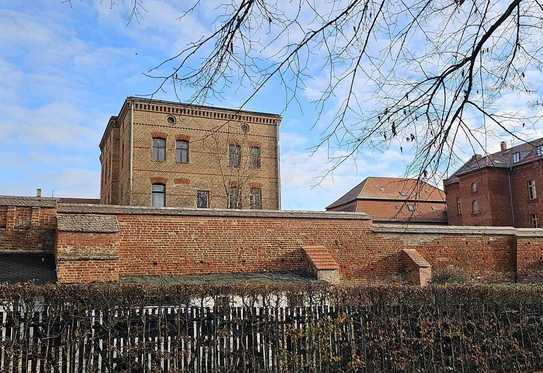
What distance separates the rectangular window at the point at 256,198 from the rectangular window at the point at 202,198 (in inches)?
113

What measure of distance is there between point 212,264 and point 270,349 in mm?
7239

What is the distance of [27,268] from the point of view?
463 inches

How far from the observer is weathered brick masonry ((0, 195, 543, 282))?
40.8 feet

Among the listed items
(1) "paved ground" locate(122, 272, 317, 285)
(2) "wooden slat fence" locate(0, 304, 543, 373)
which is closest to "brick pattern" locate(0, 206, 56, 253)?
(1) "paved ground" locate(122, 272, 317, 285)

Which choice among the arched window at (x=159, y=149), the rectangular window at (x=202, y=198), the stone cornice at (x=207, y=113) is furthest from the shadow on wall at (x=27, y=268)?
the rectangular window at (x=202, y=198)

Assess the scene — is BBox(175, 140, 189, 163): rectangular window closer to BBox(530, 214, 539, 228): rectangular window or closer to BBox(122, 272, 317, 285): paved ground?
BBox(122, 272, 317, 285): paved ground

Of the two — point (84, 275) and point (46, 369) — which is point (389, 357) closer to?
point (46, 369)

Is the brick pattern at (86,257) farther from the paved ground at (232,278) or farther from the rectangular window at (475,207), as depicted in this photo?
the rectangular window at (475,207)

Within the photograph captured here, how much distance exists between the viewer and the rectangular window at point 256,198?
3092 centimetres

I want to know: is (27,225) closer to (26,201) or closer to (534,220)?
(26,201)

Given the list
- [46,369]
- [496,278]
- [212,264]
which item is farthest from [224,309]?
[496,278]

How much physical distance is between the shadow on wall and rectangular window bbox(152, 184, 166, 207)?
15759 mm

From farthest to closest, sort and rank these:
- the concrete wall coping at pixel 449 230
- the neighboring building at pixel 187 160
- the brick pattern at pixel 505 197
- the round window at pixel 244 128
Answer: the brick pattern at pixel 505 197 → the round window at pixel 244 128 → the neighboring building at pixel 187 160 → the concrete wall coping at pixel 449 230

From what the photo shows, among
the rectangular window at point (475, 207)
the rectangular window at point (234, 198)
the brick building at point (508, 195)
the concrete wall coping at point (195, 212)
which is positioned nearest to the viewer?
the concrete wall coping at point (195, 212)
